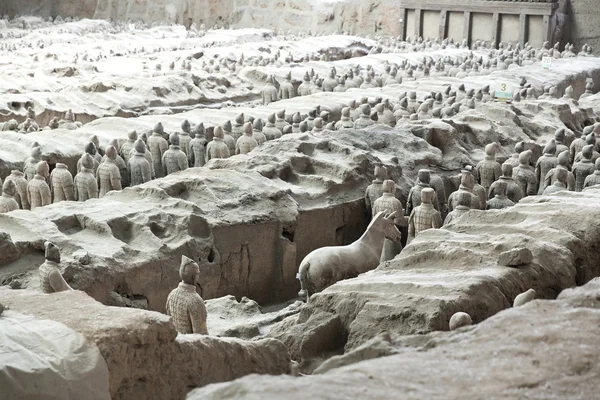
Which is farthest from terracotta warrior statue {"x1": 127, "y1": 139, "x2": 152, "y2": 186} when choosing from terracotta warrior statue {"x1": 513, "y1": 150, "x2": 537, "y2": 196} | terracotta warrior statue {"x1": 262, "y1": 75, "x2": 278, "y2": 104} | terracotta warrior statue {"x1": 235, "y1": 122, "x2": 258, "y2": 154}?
terracotta warrior statue {"x1": 262, "y1": 75, "x2": 278, "y2": 104}

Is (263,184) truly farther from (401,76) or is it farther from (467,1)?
(467,1)

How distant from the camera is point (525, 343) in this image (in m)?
3.17

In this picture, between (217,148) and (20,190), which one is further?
(217,148)

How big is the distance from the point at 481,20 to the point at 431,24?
1439 millimetres

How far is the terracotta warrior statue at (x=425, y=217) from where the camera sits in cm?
761

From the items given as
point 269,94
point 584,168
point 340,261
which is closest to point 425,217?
point 340,261

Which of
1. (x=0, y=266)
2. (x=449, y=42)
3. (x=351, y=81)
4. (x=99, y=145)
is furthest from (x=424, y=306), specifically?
(x=449, y=42)

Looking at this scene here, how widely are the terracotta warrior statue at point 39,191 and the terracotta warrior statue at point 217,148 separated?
2248 mm

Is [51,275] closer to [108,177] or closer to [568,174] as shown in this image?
[108,177]

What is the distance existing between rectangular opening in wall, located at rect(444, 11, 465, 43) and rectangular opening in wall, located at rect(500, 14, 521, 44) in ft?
3.50

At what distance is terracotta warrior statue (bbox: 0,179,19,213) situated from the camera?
771cm

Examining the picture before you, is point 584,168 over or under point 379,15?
under

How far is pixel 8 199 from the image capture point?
7770mm

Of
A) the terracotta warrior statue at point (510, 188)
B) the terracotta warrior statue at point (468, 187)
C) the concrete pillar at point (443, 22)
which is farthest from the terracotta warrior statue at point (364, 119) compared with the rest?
the concrete pillar at point (443, 22)
